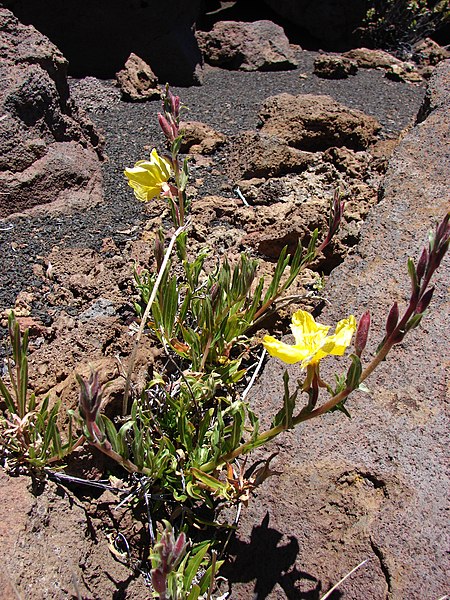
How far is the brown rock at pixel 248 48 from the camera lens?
16.5 ft

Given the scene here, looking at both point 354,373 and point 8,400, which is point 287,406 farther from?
point 8,400

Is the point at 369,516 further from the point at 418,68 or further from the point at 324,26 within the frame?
the point at 324,26

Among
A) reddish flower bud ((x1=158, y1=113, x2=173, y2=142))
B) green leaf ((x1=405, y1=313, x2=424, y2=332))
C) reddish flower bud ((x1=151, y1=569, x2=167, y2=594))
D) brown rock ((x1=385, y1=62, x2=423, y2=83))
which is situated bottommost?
reddish flower bud ((x1=151, y1=569, x2=167, y2=594))

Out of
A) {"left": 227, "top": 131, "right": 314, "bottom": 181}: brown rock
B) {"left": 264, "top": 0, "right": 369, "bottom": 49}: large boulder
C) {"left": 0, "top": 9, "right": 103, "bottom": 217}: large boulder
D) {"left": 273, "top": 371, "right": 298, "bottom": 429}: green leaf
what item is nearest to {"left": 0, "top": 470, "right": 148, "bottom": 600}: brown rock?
Answer: {"left": 273, "top": 371, "right": 298, "bottom": 429}: green leaf

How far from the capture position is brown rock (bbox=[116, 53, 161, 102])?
13.4 feet

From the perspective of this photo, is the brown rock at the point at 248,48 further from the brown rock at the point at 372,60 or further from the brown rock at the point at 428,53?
the brown rock at the point at 428,53

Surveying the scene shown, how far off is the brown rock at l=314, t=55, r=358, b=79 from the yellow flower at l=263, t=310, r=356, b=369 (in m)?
3.71

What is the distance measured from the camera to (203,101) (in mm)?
4242

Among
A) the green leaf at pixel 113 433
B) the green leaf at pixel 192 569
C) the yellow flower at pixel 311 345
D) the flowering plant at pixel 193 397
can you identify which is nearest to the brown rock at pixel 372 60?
the flowering plant at pixel 193 397

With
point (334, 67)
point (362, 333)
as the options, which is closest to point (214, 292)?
point (362, 333)

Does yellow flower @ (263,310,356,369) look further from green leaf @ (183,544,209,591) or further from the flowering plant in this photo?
green leaf @ (183,544,209,591)

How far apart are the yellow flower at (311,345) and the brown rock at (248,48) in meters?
4.06

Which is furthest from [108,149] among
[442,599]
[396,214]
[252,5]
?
[252,5]

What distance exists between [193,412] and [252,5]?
5.81 m
